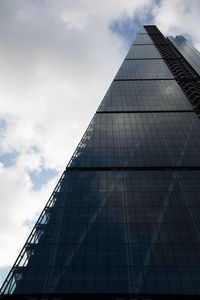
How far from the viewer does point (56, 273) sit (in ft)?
77.5

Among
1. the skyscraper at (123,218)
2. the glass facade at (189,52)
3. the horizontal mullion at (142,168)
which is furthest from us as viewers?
the glass facade at (189,52)

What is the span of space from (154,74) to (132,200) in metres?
53.2

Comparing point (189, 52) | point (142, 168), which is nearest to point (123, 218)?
point (142, 168)

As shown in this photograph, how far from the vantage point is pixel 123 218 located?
95.9 ft

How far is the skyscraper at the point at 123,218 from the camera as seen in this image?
23000mm

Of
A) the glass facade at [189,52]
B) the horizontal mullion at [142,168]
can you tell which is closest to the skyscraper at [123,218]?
the horizontal mullion at [142,168]

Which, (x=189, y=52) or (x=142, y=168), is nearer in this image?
(x=142, y=168)

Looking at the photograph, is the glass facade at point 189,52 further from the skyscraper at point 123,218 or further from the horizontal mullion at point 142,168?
the horizontal mullion at point 142,168

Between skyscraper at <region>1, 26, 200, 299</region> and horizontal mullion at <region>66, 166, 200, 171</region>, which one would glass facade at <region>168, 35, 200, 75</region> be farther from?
horizontal mullion at <region>66, 166, 200, 171</region>

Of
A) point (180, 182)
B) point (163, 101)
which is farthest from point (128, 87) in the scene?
point (180, 182)

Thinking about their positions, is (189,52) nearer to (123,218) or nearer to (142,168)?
(142,168)

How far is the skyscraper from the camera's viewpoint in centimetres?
2300

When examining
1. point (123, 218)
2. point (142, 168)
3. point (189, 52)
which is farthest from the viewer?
point (189, 52)

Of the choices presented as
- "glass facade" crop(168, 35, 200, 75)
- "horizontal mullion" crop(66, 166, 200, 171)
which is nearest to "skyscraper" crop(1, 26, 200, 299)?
"horizontal mullion" crop(66, 166, 200, 171)
